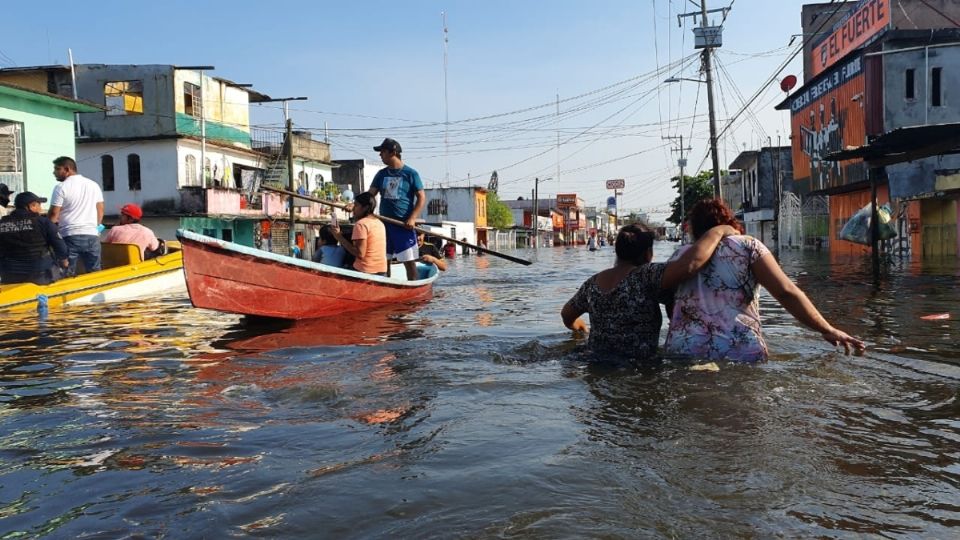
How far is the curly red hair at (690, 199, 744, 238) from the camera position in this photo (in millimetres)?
Result: 4461

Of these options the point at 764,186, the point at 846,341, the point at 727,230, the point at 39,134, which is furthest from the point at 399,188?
the point at 764,186

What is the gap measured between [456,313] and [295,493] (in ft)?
21.4

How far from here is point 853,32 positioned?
2864 cm

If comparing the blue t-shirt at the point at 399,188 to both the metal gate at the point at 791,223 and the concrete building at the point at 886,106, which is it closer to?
the concrete building at the point at 886,106

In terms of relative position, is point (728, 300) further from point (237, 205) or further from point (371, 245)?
point (237, 205)

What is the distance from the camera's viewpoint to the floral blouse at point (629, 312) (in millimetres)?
4707

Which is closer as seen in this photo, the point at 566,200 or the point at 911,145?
the point at 911,145

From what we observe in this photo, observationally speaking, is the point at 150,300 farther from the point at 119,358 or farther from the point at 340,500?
the point at 340,500

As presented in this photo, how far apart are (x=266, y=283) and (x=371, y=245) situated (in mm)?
1679

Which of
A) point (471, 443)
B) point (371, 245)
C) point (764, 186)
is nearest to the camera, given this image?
point (471, 443)

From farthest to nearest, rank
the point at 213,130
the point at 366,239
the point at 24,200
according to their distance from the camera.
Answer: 1. the point at 213,130
2. the point at 24,200
3. the point at 366,239

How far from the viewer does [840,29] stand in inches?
1178

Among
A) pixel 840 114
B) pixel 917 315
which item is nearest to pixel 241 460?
pixel 917 315

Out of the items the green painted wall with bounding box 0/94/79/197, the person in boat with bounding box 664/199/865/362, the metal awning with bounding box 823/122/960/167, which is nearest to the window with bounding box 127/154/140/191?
the green painted wall with bounding box 0/94/79/197
